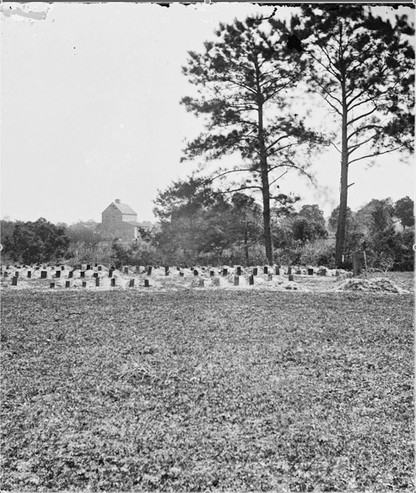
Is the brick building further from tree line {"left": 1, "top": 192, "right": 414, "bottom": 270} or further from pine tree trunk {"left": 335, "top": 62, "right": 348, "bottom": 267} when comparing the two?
pine tree trunk {"left": 335, "top": 62, "right": 348, "bottom": 267}

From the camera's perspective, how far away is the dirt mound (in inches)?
279

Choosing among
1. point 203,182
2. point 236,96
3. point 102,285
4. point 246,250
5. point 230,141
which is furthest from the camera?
point 246,250

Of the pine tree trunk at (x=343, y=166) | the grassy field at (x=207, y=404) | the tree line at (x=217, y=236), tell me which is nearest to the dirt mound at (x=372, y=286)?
the pine tree trunk at (x=343, y=166)

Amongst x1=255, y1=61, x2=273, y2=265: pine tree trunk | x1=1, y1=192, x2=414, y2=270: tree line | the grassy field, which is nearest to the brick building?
x1=1, y1=192, x2=414, y2=270: tree line

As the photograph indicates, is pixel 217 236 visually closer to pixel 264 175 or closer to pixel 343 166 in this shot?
pixel 264 175

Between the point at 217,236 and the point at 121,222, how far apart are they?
2898mm

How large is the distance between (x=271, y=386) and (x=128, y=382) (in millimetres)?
810

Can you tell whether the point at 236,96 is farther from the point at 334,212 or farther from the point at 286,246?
the point at 286,246

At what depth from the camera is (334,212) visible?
8.70 metres

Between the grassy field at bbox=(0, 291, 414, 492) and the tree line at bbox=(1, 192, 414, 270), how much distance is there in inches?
116

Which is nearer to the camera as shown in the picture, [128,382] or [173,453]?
[173,453]

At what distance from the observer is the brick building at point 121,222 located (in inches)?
216

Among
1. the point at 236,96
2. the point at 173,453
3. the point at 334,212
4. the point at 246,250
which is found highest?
the point at 236,96

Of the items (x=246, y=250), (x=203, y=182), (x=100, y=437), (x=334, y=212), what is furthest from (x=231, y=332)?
(x=246, y=250)
